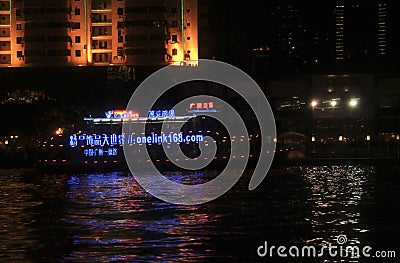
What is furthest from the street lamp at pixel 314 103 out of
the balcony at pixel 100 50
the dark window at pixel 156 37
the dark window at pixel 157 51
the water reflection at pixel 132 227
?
the water reflection at pixel 132 227

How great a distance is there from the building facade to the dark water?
44.4 metres

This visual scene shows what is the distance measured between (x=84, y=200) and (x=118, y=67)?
158ft

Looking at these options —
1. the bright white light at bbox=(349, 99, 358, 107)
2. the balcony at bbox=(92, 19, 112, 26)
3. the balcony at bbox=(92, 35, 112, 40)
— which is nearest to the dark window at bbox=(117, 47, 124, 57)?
the balcony at bbox=(92, 35, 112, 40)

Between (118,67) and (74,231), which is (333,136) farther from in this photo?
(74,231)

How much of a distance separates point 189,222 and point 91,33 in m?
58.8

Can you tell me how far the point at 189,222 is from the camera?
1867 centimetres

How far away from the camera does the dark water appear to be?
48.3 ft

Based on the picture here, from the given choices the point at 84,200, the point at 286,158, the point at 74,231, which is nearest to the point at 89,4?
the point at 286,158

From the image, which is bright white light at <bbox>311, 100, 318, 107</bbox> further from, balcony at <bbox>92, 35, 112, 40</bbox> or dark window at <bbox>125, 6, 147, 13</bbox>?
balcony at <bbox>92, 35, 112, 40</bbox>

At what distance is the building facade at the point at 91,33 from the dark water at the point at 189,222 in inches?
1746

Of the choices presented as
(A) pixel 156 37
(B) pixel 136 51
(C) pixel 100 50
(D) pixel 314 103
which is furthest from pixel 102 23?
(D) pixel 314 103

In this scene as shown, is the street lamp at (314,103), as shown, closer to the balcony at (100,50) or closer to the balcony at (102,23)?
the balcony at (100,50)

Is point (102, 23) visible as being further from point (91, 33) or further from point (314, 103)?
point (314, 103)

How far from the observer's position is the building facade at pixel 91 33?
242ft
